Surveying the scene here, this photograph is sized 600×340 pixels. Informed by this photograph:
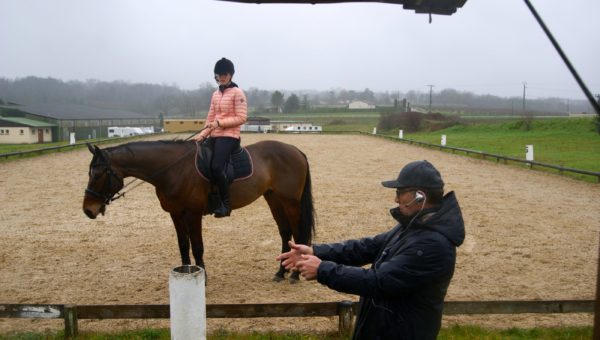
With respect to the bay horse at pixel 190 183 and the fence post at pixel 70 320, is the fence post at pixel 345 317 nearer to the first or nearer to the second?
the bay horse at pixel 190 183

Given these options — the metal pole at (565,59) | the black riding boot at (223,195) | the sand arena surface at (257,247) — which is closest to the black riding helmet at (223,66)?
the black riding boot at (223,195)

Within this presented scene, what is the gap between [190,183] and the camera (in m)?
5.21

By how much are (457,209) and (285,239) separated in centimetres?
404

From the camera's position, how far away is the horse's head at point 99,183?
4875 mm

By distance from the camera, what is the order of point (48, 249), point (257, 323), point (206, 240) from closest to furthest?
point (257, 323), point (48, 249), point (206, 240)

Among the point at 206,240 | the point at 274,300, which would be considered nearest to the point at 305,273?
the point at 274,300

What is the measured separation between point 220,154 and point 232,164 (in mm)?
310

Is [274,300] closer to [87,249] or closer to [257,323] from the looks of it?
[257,323]

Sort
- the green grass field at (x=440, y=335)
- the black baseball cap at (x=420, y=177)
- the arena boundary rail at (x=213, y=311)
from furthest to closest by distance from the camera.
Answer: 1. the green grass field at (x=440, y=335)
2. the arena boundary rail at (x=213, y=311)
3. the black baseball cap at (x=420, y=177)

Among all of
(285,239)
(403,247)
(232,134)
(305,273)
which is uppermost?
(232,134)

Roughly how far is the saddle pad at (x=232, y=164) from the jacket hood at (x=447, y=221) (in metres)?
3.47

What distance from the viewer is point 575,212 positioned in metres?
9.48

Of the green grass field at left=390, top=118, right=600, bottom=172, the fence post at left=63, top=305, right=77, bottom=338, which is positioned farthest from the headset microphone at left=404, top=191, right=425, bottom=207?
the green grass field at left=390, top=118, right=600, bottom=172

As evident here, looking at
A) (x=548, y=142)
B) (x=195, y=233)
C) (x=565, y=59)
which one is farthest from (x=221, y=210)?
(x=548, y=142)
